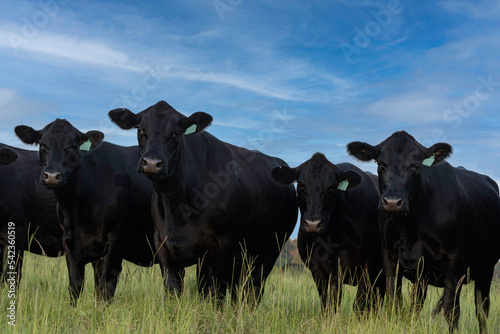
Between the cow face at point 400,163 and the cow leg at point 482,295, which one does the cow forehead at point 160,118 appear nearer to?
the cow face at point 400,163

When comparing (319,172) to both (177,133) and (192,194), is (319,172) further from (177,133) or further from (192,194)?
(177,133)

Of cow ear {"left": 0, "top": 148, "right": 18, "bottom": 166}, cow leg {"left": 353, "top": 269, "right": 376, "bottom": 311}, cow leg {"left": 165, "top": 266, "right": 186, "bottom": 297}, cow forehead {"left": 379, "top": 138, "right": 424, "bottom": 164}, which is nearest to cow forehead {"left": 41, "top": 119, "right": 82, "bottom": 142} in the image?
cow ear {"left": 0, "top": 148, "right": 18, "bottom": 166}

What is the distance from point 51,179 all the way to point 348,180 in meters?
3.87

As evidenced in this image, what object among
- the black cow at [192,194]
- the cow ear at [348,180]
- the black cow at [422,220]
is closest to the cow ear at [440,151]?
the black cow at [422,220]

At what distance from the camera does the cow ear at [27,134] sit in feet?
26.1

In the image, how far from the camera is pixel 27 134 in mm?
7973

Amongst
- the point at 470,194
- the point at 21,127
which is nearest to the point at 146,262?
the point at 21,127

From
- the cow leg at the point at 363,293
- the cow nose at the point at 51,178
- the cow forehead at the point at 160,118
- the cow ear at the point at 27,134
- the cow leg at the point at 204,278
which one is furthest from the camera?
the cow leg at the point at 204,278

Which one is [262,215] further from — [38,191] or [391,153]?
[38,191]

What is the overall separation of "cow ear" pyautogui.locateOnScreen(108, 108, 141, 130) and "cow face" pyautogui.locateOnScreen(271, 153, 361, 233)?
2151 millimetres

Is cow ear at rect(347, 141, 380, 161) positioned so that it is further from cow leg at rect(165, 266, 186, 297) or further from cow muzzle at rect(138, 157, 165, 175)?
cow leg at rect(165, 266, 186, 297)

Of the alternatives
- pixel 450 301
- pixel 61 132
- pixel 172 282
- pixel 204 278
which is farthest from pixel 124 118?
pixel 450 301

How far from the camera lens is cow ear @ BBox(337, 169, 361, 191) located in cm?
738

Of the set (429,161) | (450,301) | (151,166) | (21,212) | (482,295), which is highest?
(429,161)
